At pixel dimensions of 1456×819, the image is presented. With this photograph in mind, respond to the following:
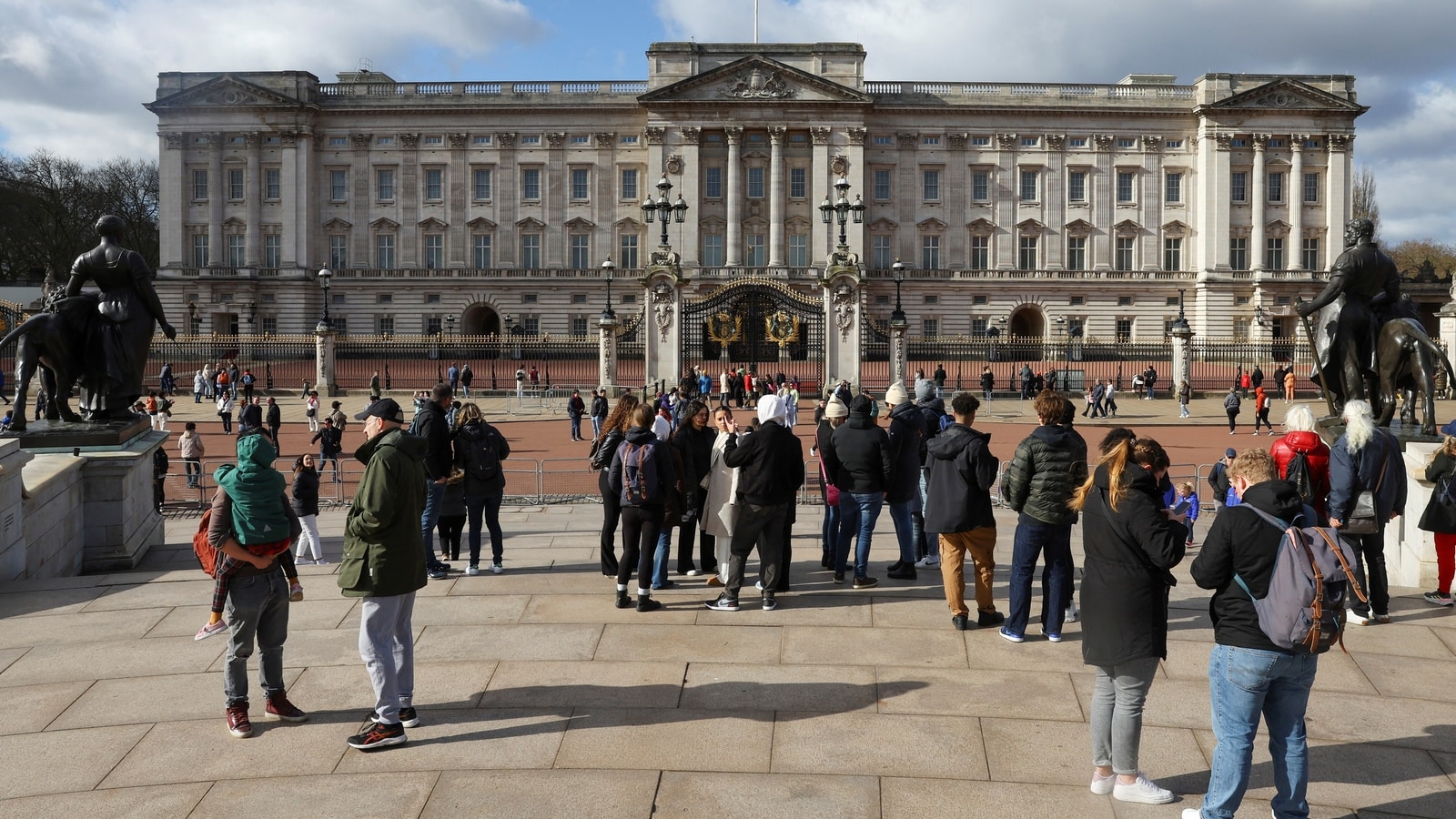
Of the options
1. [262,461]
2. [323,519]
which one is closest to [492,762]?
[262,461]

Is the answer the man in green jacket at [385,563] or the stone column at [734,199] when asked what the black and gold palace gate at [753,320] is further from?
the man in green jacket at [385,563]

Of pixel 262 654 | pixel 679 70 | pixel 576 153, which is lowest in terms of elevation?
pixel 262 654

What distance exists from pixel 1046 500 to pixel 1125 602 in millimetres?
2579

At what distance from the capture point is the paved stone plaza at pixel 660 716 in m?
5.85

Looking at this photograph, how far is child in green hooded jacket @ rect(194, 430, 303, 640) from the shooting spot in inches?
263

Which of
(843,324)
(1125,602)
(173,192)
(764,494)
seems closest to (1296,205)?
(843,324)

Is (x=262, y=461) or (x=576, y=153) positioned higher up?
(x=576, y=153)

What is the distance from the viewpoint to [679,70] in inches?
2621

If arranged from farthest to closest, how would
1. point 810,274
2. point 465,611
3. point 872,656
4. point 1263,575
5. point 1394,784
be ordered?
point 810,274
point 465,611
point 872,656
point 1394,784
point 1263,575

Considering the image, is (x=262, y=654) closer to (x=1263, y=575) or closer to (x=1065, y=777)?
(x=1065, y=777)

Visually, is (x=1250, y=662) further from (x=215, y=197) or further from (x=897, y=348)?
(x=215, y=197)

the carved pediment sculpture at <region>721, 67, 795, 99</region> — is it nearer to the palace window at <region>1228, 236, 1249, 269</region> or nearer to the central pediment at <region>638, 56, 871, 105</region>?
the central pediment at <region>638, 56, 871, 105</region>

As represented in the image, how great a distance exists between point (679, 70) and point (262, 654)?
63.5m

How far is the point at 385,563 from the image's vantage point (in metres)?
6.52
